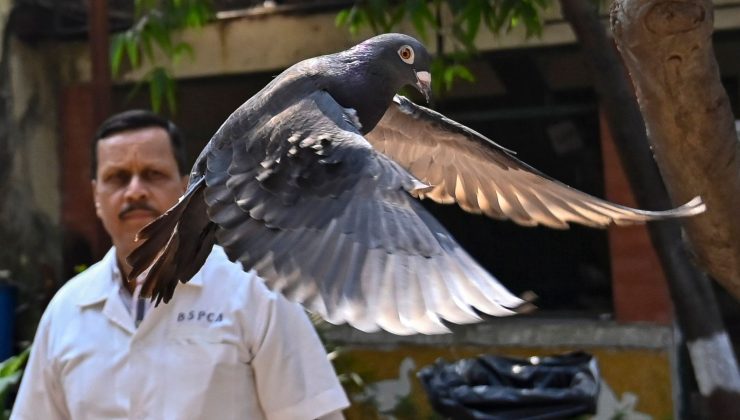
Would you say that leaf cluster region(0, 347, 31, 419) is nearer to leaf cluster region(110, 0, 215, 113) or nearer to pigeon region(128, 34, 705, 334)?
leaf cluster region(110, 0, 215, 113)

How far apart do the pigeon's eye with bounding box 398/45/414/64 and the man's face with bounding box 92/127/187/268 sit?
776 mm

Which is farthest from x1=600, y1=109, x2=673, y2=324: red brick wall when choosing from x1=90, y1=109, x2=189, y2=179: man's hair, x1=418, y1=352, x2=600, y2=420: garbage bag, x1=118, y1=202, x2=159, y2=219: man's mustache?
x1=118, y1=202, x2=159, y2=219: man's mustache

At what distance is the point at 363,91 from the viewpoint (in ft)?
6.56

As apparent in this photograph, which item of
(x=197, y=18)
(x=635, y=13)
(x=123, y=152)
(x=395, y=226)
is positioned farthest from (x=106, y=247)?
(x=635, y=13)

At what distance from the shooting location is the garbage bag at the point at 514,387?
146 inches

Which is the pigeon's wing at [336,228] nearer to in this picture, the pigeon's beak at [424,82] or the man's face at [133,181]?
the pigeon's beak at [424,82]

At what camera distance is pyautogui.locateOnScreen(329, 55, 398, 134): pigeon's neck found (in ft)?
6.54

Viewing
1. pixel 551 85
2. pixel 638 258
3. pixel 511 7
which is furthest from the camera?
pixel 551 85

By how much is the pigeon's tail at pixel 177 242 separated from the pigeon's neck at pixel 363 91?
12.3 inches

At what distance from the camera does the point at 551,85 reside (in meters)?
5.50

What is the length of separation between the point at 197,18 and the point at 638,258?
2.45 metres

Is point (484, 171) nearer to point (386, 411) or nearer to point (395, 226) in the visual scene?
point (395, 226)

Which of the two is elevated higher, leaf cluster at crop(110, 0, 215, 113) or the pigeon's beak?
leaf cluster at crop(110, 0, 215, 113)

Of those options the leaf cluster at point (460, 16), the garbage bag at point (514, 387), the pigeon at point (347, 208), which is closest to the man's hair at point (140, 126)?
the pigeon at point (347, 208)
